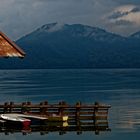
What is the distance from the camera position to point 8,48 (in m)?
35.6

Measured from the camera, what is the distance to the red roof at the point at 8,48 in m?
35.2

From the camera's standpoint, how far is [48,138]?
4669cm

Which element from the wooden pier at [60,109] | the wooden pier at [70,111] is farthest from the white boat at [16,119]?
the wooden pier at [60,109]

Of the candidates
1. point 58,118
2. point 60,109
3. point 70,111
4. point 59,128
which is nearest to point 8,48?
point 59,128

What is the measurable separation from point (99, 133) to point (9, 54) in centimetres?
1657

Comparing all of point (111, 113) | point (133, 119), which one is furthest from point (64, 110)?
point (111, 113)

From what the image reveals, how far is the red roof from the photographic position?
3522cm

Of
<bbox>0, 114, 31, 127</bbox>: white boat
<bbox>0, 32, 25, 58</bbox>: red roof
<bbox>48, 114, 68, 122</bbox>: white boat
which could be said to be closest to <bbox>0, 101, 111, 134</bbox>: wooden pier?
<bbox>48, 114, 68, 122</bbox>: white boat

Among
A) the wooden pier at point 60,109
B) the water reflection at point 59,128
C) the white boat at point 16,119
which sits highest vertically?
the wooden pier at point 60,109

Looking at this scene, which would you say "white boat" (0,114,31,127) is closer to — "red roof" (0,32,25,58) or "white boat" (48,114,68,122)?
"white boat" (48,114,68,122)

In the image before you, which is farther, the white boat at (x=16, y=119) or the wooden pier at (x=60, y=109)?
the wooden pier at (x=60, y=109)

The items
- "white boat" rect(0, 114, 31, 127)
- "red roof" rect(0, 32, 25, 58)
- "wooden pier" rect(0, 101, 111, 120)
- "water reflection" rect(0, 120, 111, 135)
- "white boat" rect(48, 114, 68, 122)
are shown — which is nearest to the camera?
"red roof" rect(0, 32, 25, 58)

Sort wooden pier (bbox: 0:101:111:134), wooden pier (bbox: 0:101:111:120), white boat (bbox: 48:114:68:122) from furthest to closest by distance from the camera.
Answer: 1. wooden pier (bbox: 0:101:111:120)
2. wooden pier (bbox: 0:101:111:134)
3. white boat (bbox: 48:114:68:122)

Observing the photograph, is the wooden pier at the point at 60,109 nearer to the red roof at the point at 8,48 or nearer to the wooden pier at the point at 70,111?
the wooden pier at the point at 70,111
